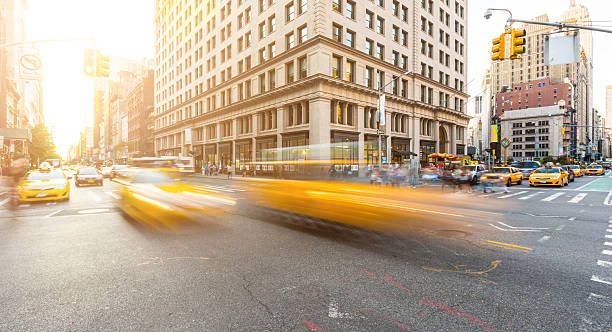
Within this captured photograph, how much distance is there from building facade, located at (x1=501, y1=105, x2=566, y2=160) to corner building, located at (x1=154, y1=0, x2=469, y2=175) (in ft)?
356

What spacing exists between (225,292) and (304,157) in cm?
1232

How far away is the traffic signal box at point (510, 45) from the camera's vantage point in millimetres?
11598

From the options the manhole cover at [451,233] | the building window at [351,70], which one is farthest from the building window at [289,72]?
the manhole cover at [451,233]

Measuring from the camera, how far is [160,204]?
1266 centimetres

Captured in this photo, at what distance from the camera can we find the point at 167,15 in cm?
6725

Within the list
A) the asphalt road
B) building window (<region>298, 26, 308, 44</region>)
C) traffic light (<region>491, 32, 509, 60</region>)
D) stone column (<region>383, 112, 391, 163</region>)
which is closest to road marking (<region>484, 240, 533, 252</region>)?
the asphalt road

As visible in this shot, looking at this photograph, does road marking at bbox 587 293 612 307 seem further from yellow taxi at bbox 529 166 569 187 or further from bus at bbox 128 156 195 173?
yellow taxi at bbox 529 166 569 187

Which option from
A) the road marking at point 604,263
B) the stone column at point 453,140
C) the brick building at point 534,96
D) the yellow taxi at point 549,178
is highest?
the brick building at point 534,96

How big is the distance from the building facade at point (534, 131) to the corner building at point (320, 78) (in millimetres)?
108373

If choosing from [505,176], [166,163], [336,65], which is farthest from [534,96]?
[166,163]

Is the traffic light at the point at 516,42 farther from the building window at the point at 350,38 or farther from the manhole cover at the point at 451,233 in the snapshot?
the building window at the point at 350,38

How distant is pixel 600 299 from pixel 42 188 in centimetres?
1851

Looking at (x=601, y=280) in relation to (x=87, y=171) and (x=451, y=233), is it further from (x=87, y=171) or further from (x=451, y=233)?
(x=87, y=171)

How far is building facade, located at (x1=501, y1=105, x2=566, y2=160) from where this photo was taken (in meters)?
126
